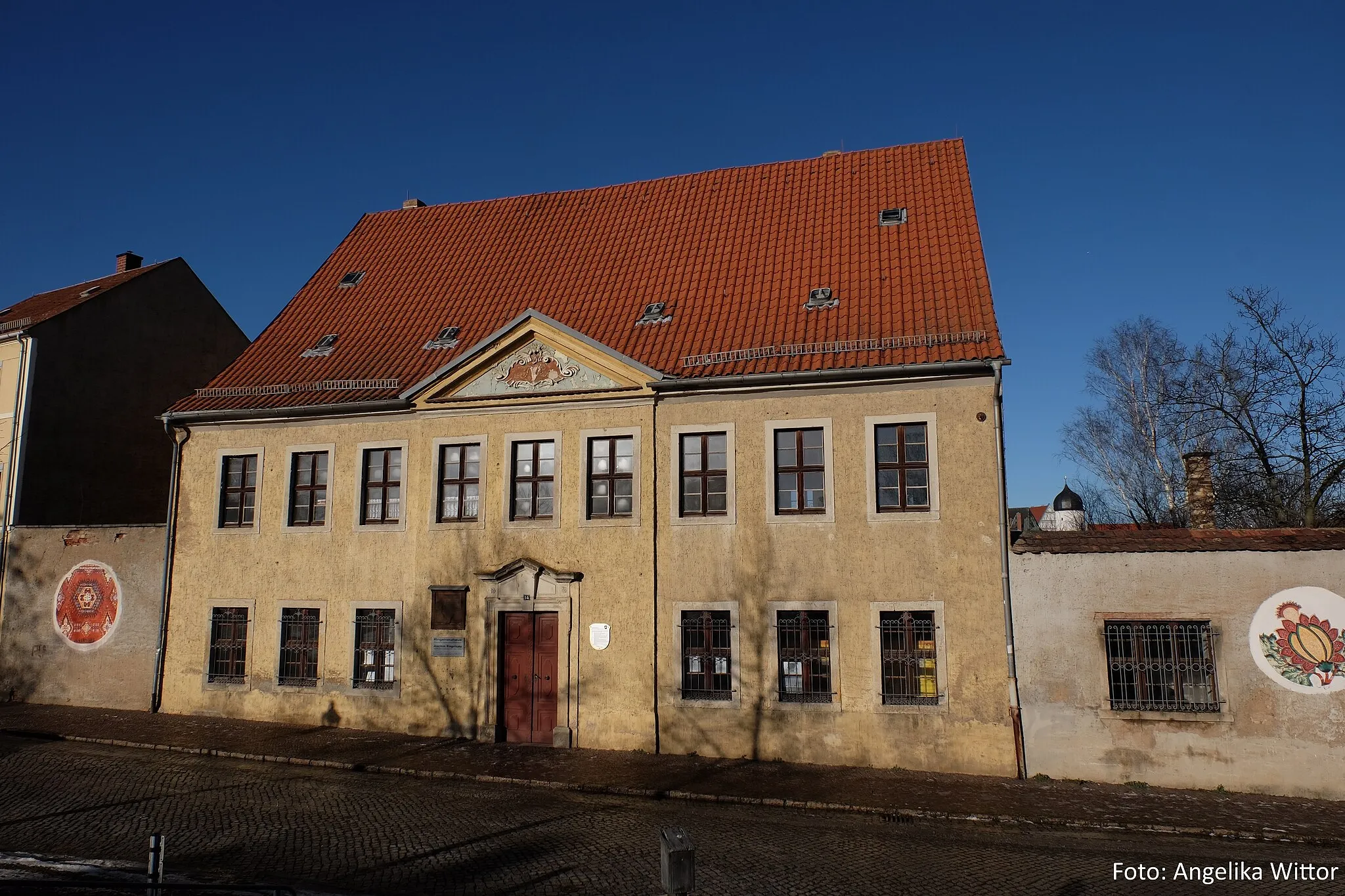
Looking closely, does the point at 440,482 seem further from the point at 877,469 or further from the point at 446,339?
the point at 877,469

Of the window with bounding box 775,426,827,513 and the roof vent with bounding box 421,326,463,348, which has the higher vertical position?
the roof vent with bounding box 421,326,463,348

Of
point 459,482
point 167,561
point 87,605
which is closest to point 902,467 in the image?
point 459,482

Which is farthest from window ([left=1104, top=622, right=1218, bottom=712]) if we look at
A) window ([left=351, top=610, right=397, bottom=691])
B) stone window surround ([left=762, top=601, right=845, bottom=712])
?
window ([left=351, top=610, right=397, bottom=691])

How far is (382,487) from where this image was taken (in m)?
17.8

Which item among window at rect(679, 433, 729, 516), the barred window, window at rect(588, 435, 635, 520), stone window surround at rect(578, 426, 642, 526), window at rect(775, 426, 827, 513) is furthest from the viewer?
window at rect(588, 435, 635, 520)

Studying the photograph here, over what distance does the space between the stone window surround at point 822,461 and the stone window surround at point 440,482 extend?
528cm

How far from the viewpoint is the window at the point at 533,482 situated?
16.7m

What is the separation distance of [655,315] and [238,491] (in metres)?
9.41

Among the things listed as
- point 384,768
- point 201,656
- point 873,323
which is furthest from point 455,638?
point 873,323

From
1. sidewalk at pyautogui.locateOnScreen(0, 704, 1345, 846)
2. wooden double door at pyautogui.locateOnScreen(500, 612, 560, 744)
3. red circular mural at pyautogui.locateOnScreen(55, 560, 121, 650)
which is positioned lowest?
sidewalk at pyautogui.locateOnScreen(0, 704, 1345, 846)

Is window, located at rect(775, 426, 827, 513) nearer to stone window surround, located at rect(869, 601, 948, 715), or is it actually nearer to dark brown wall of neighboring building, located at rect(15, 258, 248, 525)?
stone window surround, located at rect(869, 601, 948, 715)

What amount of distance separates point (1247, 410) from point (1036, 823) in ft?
47.0

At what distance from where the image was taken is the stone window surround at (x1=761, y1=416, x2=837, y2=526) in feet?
49.7

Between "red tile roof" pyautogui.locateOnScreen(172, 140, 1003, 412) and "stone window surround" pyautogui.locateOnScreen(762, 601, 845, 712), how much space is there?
395 centimetres
